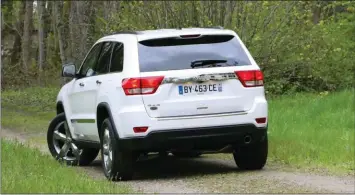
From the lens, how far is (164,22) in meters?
20.3

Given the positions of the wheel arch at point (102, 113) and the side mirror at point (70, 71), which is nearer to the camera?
the wheel arch at point (102, 113)

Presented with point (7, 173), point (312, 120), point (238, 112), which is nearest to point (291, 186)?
point (238, 112)

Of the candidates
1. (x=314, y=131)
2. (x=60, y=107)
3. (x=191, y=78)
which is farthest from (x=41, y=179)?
(x=314, y=131)

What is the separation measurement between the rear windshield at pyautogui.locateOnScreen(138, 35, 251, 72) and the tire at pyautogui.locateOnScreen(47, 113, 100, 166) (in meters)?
2.56

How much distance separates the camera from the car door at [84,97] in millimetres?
10578

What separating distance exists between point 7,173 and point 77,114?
2.55 m

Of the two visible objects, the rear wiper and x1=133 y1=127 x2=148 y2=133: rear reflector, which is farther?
the rear wiper

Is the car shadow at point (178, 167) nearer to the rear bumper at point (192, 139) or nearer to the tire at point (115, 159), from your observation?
the tire at point (115, 159)

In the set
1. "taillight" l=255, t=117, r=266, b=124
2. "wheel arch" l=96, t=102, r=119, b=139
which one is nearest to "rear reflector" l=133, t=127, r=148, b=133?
"wheel arch" l=96, t=102, r=119, b=139

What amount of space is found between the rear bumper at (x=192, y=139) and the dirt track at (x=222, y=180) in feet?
1.40

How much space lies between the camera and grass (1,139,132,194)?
7.73m

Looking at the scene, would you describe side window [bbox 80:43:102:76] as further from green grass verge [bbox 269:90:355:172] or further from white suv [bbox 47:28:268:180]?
green grass verge [bbox 269:90:355:172]

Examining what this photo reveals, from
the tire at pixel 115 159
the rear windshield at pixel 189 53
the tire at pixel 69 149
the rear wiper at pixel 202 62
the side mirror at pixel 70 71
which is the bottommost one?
the tire at pixel 69 149

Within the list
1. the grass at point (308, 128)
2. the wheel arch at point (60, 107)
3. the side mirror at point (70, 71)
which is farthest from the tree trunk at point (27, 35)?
the side mirror at point (70, 71)
